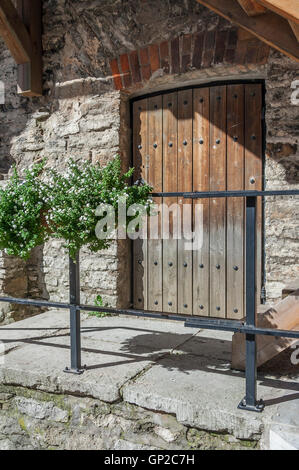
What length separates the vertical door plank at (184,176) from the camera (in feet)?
12.6

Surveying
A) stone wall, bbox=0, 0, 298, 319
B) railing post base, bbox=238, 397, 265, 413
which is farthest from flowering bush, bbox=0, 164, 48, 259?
stone wall, bbox=0, 0, 298, 319

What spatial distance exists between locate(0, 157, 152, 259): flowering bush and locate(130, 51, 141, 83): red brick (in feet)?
5.35

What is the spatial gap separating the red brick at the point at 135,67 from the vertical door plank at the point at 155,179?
26 centimetres

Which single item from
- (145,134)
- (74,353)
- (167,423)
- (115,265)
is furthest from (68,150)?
(167,423)

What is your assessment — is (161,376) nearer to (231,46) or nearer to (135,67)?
(231,46)

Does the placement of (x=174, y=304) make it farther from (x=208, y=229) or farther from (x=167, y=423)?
(x=167, y=423)

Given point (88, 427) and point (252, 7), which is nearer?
point (88, 427)

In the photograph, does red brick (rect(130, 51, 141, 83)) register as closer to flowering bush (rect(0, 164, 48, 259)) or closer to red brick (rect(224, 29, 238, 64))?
red brick (rect(224, 29, 238, 64))

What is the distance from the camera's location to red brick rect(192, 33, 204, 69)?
138 inches

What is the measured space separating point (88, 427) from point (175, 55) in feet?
9.61

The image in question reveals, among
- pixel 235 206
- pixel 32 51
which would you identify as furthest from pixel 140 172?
pixel 32 51

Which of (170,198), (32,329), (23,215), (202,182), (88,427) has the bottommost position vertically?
(88,427)

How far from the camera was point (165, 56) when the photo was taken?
3.66m
